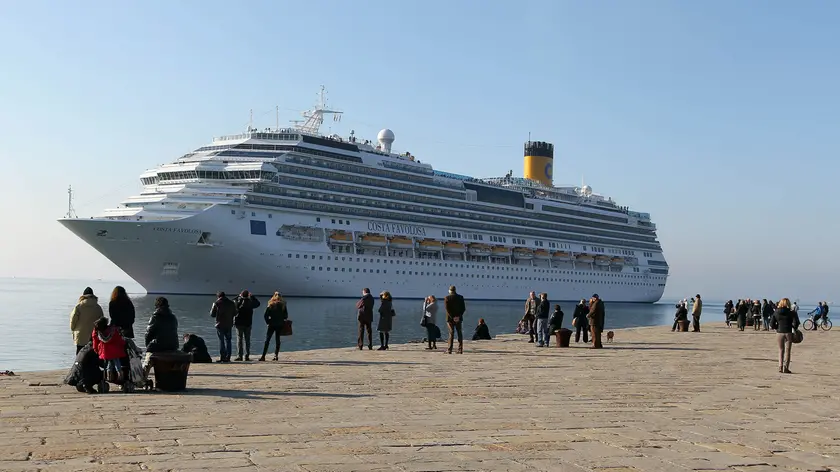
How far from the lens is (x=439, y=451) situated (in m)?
6.30

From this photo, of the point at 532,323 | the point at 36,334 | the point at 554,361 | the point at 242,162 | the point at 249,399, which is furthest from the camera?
the point at 242,162

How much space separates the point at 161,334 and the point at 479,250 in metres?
63.6

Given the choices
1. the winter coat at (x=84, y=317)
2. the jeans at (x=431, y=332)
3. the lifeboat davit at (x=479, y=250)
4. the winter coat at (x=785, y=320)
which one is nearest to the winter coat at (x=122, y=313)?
the winter coat at (x=84, y=317)

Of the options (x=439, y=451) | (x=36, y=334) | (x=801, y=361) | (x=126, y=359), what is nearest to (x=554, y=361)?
(x=801, y=361)

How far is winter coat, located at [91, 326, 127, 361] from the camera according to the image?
9.85 metres

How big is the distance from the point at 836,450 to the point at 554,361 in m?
8.80

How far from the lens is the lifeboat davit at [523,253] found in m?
76.9

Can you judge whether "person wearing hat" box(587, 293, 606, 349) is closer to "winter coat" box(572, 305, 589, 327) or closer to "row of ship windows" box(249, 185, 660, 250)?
"winter coat" box(572, 305, 589, 327)

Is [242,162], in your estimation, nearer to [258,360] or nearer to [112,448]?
[258,360]

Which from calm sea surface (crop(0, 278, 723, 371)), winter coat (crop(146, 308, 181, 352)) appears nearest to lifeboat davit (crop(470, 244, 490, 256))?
calm sea surface (crop(0, 278, 723, 371))

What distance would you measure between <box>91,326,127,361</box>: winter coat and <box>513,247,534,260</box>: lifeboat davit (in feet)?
222

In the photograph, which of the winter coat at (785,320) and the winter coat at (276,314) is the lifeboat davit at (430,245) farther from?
the winter coat at (785,320)

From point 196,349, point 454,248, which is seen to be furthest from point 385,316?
point 454,248

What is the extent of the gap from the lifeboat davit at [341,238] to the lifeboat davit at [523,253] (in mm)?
19477
